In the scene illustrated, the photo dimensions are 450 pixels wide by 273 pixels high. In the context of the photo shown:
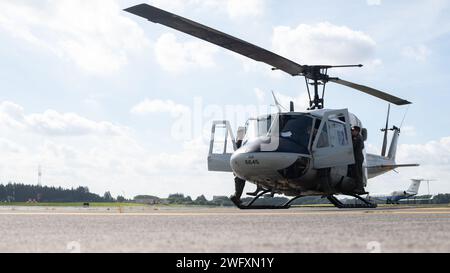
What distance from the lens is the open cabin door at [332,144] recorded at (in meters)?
15.9

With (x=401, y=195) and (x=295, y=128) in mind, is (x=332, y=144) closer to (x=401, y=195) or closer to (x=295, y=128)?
(x=295, y=128)

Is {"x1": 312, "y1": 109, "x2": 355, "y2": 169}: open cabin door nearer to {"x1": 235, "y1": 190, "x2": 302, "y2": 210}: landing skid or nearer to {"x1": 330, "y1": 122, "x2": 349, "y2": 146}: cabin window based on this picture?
{"x1": 330, "y1": 122, "x2": 349, "y2": 146}: cabin window

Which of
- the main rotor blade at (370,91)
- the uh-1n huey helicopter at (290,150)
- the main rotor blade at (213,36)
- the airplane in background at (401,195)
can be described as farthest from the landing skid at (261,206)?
the airplane in background at (401,195)

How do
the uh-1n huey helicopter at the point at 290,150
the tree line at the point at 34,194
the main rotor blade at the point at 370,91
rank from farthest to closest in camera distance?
the tree line at the point at 34,194 < the main rotor blade at the point at 370,91 < the uh-1n huey helicopter at the point at 290,150

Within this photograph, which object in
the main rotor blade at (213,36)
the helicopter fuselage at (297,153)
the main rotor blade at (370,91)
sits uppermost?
the main rotor blade at (213,36)

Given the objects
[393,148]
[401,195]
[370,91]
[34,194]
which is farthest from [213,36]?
[34,194]

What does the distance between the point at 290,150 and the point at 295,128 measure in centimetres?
101

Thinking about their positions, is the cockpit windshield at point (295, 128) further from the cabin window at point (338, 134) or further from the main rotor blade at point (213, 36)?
the main rotor blade at point (213, 36)

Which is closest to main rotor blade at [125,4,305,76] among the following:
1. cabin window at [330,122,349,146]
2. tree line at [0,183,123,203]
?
cabin window at [330,122,349,146]

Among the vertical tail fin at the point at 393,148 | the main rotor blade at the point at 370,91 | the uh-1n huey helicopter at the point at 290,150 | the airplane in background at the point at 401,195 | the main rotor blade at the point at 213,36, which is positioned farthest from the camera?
the airplane in background at the point at 401,195

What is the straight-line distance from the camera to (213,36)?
1423 centimetres
